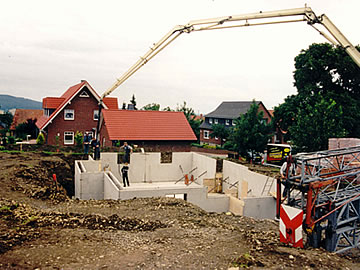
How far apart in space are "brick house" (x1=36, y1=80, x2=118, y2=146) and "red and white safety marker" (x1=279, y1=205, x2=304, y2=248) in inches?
1137

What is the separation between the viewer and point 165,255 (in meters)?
7.92

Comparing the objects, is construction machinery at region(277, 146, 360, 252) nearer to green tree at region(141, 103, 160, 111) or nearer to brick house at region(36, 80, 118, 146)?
brick house at region(36, 80, 118, 146)

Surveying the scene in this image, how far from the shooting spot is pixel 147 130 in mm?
32062

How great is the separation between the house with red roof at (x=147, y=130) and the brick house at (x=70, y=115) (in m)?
3.17

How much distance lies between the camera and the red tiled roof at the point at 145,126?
3116 cm

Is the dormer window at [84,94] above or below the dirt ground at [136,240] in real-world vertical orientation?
above

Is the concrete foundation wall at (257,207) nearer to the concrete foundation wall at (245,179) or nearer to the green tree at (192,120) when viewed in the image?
the concrete foundation wall at (245,179)

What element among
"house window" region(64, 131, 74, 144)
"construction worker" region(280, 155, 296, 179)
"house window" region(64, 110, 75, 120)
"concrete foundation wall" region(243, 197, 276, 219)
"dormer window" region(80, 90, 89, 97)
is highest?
"dormer window" region(80, 90, 89, 97)

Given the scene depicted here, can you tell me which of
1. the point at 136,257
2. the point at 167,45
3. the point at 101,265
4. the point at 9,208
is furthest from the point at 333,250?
the point at 167,45

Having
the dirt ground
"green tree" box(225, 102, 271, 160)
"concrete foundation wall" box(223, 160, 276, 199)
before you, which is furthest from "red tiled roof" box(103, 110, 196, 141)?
the dirt ground

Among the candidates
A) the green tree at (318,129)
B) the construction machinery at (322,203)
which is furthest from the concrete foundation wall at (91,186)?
the green tree at (318,129)

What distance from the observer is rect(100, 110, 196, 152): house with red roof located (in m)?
31.0

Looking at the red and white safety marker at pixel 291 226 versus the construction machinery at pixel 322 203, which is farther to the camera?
the construction machinery at pixel 322 203

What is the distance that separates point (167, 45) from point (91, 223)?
1081cm
